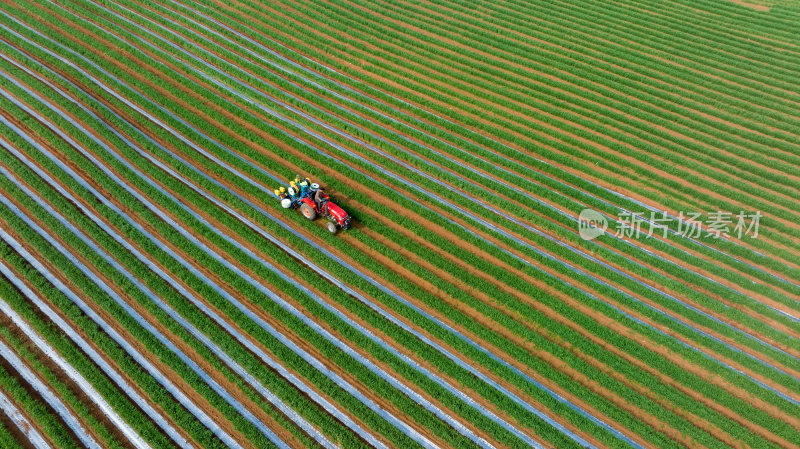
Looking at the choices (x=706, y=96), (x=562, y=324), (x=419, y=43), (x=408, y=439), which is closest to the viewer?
(x=408, y=439)

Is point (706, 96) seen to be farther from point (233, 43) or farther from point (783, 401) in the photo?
point (233, 43)

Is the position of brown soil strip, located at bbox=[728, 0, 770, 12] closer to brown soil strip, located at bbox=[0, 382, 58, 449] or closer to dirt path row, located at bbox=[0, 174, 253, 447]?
dirt path row, located at bbox=[0, 174, 253, 447]

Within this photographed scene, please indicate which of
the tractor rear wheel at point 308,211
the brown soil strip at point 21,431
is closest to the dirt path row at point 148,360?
the brown soil strip at point 21,431

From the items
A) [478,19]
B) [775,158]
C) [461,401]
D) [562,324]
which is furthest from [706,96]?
[461,401]

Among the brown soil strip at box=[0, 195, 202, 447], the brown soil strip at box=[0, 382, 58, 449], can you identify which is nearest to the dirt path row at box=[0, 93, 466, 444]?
the brown soil strip at box=[0, 195, 202, 447]

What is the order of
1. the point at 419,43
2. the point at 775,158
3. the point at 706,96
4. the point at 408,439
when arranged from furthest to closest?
the point at 419,43
the point at 706,96
the point at 775,158
the point at 408,439

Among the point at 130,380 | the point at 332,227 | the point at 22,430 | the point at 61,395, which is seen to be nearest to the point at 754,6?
the point at 332,227
